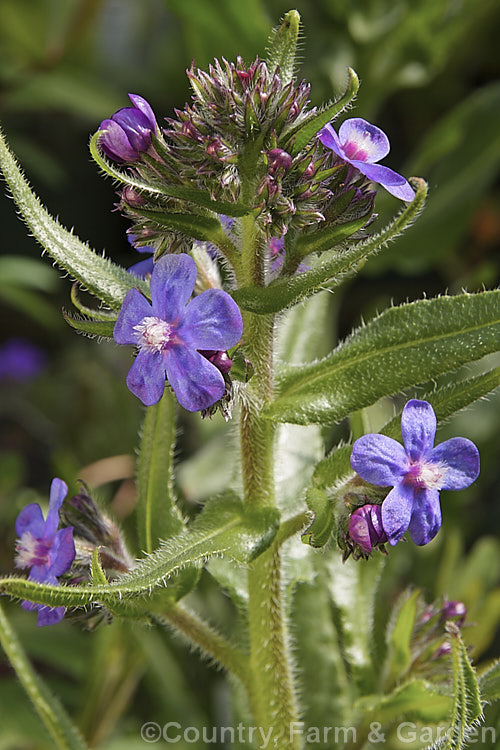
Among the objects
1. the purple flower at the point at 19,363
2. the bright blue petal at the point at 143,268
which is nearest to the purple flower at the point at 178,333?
the bright blue petal at the point at 143,268

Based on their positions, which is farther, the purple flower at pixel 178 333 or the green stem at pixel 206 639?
the green stem at pixel 206 639

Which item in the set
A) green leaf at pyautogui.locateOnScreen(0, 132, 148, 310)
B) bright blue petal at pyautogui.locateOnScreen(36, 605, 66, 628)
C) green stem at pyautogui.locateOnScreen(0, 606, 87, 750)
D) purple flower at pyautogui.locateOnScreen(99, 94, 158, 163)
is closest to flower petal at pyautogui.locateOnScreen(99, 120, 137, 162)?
purple flower at pyautogui.locateOnScreen(99, 94, 158, 163)

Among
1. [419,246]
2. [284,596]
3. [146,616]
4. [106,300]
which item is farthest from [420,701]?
[419,246]

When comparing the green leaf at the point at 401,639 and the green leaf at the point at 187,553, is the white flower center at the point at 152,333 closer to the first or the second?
the green leaf at the point at 187,553

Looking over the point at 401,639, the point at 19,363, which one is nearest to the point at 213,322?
the point at 401,639

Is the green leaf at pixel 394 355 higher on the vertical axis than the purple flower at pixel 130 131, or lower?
lower

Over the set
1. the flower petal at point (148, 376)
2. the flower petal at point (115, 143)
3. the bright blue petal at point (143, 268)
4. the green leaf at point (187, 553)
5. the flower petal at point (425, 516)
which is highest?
the flower petal at point (115, 143)

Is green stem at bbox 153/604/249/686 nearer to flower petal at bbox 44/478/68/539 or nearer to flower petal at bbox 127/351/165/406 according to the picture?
flower petal at bbox 44/478/68/539
